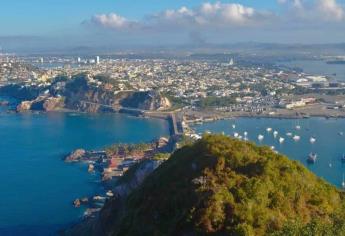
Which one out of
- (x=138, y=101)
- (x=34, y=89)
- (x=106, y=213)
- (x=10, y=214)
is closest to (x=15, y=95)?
(x=34, y=89)

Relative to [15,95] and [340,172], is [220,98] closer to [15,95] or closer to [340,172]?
[15,95]

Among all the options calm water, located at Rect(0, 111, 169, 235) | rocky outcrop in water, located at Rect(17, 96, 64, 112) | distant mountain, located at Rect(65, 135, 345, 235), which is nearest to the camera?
distant mountain, located at Rect(65, 135, 345, 235)

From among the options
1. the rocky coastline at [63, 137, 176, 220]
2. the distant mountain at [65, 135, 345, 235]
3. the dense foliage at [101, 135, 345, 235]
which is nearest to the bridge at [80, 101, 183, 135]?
the rocky coastline at [63, 137, 176, 220]

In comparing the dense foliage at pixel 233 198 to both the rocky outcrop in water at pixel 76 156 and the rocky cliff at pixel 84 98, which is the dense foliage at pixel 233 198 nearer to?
the rocky outcrop in water at pixel 76 156

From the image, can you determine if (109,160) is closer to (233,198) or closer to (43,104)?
(233,198)

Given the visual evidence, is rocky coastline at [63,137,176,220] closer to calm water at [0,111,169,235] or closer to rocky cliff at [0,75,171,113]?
calm water at [0,111,169,235]

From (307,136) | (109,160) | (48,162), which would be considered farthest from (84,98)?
(109,160)

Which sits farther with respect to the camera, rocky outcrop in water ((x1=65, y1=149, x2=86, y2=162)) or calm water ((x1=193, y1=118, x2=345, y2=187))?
rocky outcrop in water ((x1=65, y1=149, x2=86, y2=162))
